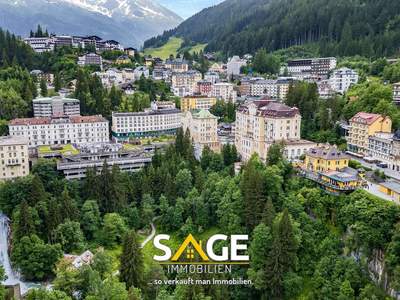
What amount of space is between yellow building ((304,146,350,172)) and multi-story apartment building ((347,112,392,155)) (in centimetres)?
923

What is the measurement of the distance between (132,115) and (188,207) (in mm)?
31402

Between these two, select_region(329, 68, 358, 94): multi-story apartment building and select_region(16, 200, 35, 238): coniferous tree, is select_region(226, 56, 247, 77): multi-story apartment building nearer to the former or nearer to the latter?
select_region(329, 68, 358, 94): multi-story apartment building

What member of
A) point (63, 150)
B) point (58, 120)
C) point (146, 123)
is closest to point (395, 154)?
point (146, 123)

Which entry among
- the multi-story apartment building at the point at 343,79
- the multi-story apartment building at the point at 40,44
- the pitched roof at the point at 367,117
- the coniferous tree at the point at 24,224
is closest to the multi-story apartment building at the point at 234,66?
the multi-story apartment building at the point at 343,79

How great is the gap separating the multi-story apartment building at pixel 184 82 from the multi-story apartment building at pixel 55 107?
30.3 metres

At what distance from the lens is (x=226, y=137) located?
79.6 meters

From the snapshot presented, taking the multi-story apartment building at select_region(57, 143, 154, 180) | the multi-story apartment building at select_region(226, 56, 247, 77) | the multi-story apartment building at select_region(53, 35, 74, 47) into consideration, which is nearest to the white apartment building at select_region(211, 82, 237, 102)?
the multi-story apartment building at select_region(226, 56, 247, 77)

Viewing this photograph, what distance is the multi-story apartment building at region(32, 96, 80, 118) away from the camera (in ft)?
270

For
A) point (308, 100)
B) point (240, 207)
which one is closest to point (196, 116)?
point (308, 100)

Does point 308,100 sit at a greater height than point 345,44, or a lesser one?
lesser

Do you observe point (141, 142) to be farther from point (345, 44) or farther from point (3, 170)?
point (345, 44)

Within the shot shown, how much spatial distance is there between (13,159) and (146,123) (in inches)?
1079

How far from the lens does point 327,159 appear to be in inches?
2003

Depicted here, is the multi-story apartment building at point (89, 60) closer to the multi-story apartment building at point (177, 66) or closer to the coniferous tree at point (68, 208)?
the multi-story apartment building at point (177, 66)
